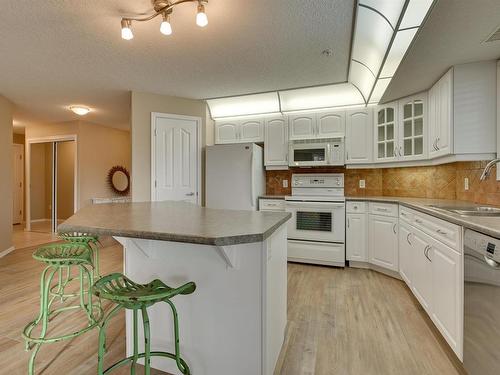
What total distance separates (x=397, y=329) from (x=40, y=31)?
3689 mm

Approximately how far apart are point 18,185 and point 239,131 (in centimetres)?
614

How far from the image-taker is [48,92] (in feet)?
11.9

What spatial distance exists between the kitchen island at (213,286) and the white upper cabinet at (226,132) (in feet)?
9.42

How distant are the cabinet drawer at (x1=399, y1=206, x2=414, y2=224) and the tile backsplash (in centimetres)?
59

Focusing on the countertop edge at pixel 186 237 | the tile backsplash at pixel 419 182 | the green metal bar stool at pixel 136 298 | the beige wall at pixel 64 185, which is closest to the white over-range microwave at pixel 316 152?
Result: the tile backsplash at pixel 419 182

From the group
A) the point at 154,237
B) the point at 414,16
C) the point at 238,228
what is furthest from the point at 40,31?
the point at 414,16

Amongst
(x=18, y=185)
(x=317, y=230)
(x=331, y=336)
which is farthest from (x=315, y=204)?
(x=18, y=185)

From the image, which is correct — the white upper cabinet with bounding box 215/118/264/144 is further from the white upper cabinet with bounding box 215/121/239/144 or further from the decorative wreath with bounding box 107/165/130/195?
the decorative wreath with bounding box 107/165/130/195

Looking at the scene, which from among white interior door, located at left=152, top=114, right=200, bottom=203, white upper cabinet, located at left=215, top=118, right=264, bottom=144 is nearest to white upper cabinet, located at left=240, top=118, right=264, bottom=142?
white upper cabinet, located at left=215, top=118, right=264, bottom=144

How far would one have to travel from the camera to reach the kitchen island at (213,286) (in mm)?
1253

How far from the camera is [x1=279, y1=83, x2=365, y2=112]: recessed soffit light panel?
3498 millimetres

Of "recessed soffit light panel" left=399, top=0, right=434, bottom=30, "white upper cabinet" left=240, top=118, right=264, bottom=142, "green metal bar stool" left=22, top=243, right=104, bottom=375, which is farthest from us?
"white upper cabinet" left=240, top=118, right=264, bottom=142

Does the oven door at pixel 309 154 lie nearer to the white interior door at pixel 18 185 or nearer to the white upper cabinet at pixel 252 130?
the white upper cabinet at pixel 252 130

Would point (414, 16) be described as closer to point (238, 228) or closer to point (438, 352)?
point (238, 228)
